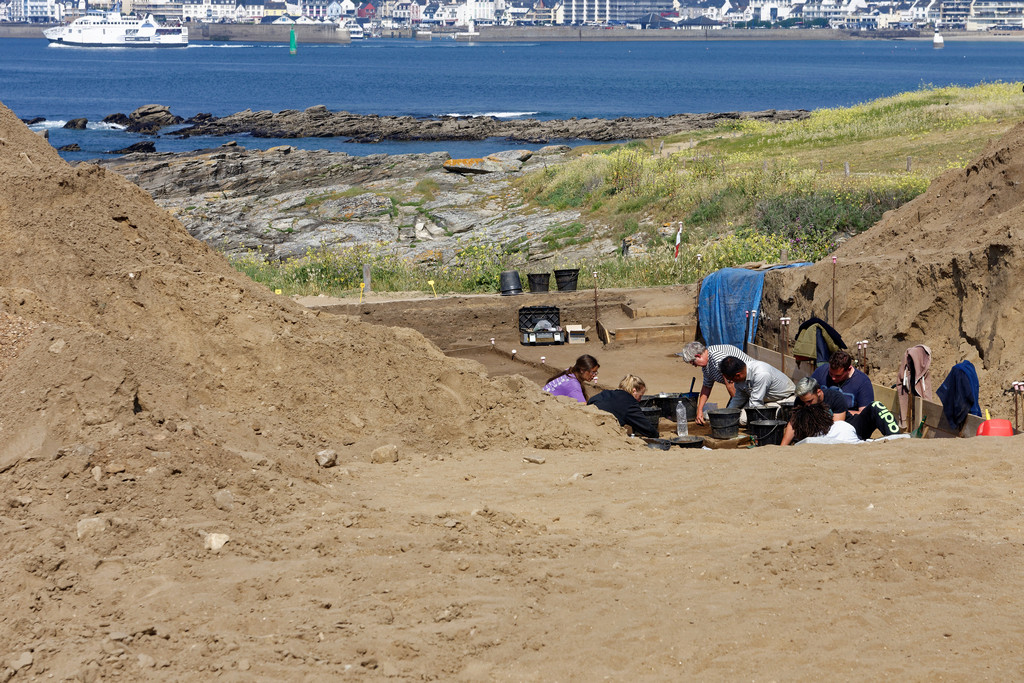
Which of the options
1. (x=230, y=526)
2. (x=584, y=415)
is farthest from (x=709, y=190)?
(x=230, y=526)

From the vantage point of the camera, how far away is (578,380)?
10.5 metres

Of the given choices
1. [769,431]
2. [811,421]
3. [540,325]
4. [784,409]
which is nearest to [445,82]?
[540,325]

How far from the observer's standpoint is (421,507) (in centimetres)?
718

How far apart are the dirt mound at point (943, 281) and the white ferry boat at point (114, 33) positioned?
173992 mm

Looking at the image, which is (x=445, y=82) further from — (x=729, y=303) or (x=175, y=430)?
(x=175, y=430)

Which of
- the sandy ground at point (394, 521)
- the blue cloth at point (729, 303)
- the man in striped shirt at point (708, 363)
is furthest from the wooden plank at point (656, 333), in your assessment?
the sandy ground at point (394, 521)

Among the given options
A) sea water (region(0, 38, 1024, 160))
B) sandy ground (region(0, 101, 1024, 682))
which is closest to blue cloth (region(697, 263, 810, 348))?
sandy ground (region(0, 101, 1024, 682))

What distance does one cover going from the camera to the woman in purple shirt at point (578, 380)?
10258mm

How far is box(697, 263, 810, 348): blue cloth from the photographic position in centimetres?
1520

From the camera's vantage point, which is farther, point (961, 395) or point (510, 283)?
point (510, 283)

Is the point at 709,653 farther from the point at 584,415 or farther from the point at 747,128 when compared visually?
the point at 747,128

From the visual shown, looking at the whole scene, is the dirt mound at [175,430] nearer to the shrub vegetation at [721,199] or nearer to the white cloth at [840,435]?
the white cloth at [840,435]

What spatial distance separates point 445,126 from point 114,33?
127 meters

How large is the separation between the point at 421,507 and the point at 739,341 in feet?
29.8
